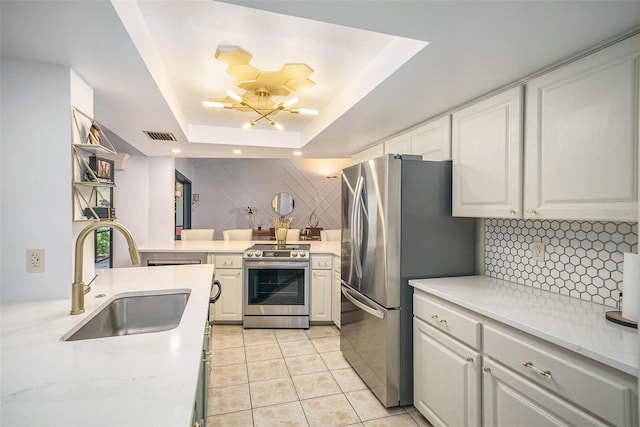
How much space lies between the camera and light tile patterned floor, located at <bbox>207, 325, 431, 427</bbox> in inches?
81.5

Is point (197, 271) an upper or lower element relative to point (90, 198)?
lower

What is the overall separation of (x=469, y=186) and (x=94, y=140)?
2195mm

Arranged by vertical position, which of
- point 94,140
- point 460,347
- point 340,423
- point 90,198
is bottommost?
point 340,423

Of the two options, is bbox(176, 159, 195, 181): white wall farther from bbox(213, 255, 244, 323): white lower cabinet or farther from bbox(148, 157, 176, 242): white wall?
bbox(213, 255, 244, 323): white lower cabinet

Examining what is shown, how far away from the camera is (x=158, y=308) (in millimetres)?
1779

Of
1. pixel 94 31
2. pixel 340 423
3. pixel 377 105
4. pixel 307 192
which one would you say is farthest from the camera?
pixel 307 192

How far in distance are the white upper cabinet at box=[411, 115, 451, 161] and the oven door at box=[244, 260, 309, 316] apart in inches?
70.9

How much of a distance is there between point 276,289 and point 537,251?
2573mm

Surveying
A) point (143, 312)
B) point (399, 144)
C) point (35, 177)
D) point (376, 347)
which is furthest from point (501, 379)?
point (35, 177)

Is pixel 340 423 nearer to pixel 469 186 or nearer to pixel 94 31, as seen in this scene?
pixel 469 186

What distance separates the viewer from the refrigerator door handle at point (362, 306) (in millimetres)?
2195

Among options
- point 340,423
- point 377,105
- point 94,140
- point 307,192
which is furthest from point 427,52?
point 307,192

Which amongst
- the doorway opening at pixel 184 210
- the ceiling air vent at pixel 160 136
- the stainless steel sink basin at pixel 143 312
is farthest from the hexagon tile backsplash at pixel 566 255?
the doorway opening at pixel 184 210

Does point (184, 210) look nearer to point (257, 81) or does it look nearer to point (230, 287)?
point (230, 287)
